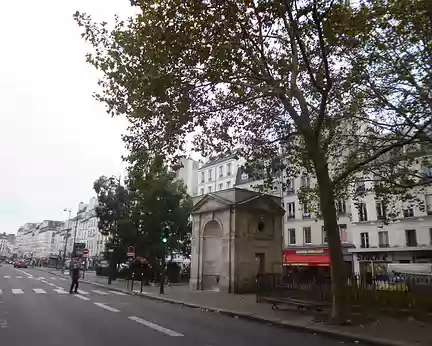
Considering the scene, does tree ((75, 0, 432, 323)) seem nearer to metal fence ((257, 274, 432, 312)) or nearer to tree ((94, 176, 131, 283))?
metal fence ((257, 274, 432, 312))

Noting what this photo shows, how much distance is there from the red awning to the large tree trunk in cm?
2873

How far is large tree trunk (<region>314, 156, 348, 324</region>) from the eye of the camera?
10734 millimetres

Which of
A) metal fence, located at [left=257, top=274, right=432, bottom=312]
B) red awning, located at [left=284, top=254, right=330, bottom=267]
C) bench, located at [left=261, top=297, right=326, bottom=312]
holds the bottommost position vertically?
bench, located at [left=261, top=297, right=326, bottom=312]

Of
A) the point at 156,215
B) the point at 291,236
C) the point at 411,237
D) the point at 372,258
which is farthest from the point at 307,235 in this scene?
the point at 156,215

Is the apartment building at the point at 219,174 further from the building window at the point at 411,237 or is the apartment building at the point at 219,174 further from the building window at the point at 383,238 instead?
the building window at the point at 411,237

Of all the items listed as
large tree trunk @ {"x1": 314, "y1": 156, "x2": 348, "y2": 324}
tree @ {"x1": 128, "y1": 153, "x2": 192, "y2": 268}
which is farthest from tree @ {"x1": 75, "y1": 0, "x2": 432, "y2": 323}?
tree @ {"x1": 128, "y1": 153, "x2": 192, "y2": 268}

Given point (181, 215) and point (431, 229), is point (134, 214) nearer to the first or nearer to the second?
point (181, 215)

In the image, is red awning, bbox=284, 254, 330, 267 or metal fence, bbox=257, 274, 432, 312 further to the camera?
red awning, bbox=284, 254, 330, 267

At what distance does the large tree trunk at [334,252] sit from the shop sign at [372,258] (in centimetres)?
2813

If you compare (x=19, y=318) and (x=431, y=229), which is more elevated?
(x=431, y=229)

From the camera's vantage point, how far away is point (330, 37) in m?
9.44

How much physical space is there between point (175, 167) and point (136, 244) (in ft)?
64.6

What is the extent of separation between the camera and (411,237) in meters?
34.3

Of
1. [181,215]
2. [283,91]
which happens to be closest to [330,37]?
[283,91]
